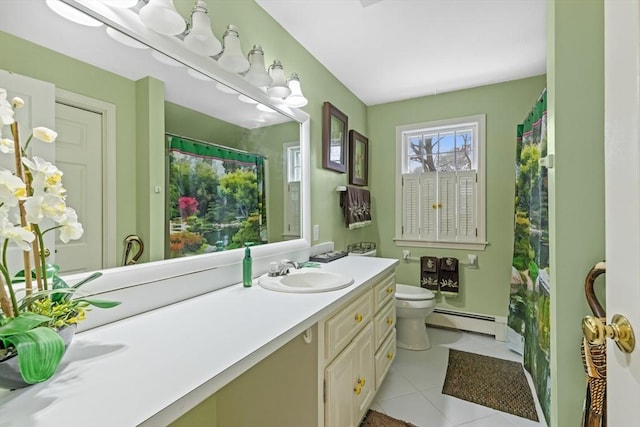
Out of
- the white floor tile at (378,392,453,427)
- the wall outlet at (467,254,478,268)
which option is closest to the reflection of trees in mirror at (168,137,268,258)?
the white floor tile at (378,392,453,427)

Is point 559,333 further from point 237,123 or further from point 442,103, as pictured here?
point 442,103

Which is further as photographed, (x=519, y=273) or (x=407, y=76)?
(x=407, y=76)

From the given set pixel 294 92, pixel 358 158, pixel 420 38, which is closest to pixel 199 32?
pixel 294 92

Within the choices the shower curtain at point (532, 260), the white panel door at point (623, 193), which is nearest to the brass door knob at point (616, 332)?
the white panel door at point (623, 193)

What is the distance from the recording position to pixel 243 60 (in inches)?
54.9

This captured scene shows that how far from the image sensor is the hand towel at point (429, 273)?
9.20 feet

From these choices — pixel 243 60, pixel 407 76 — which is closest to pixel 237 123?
pixel 243 60

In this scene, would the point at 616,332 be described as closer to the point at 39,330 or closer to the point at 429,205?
the point at 39,330

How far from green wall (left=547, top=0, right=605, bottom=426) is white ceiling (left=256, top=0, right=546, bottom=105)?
0.70 m

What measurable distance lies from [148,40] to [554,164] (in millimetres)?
1601

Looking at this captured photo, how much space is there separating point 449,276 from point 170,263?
8.09 feet

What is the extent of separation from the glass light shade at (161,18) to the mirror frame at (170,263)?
0.03 m

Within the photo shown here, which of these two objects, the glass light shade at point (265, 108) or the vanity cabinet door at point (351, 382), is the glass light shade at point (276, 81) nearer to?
the glass light shade at point (265, 108)

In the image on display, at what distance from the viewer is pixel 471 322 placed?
2.74 m
